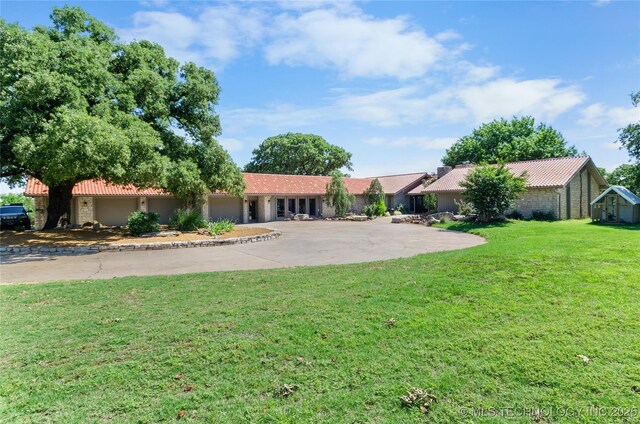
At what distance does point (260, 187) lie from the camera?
105 ft

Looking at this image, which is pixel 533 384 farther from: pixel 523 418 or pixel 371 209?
pixel 371 209

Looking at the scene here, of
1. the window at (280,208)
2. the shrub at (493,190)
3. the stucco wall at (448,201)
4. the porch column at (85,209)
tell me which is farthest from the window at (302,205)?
the porch column at (85,209)

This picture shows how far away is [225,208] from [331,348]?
27.0 m

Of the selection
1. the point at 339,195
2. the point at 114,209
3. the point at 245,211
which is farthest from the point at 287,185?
the point at 114,209

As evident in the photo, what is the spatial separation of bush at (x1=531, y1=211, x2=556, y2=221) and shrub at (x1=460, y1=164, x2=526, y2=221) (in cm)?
372

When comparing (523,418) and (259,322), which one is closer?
(523,418)

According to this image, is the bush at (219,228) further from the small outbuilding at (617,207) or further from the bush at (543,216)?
the small outbuilding at (617,207)

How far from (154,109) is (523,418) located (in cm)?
1814

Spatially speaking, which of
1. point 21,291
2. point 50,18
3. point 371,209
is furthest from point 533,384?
point 371,209

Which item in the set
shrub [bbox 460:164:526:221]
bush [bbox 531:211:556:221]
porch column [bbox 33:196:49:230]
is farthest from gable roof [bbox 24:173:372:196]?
bush [bbox 531:211:556:221]

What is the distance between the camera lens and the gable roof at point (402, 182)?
39.5 m

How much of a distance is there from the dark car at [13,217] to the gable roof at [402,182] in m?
30.2

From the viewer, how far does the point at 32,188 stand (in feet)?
75.1

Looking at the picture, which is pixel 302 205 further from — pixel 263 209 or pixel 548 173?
pixel 548 173
